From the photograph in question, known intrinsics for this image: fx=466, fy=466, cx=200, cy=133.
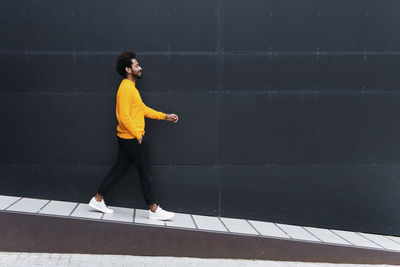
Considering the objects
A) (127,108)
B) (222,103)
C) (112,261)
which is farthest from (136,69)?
(112,261)

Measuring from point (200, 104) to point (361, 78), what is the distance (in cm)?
213

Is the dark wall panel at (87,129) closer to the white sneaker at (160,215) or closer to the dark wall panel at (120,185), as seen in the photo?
the dark wall panel at (120,185)

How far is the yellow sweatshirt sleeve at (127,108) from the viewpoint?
17.4 ft

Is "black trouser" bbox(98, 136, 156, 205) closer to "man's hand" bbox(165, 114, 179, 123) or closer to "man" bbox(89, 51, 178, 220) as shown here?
"man" bbox(89, 51, 178, 220)

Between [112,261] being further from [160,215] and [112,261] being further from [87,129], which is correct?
[87,129]

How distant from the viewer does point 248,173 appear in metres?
6.05

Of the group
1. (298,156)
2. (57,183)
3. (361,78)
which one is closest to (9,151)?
(57,183)

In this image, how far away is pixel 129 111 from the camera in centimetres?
539

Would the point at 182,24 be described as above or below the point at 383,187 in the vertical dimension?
above

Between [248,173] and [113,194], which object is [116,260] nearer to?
[113,194]

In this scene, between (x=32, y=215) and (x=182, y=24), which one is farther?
(x=182, y=24)

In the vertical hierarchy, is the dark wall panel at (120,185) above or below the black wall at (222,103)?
below

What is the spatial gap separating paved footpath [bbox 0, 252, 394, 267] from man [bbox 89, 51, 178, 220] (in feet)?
1.88

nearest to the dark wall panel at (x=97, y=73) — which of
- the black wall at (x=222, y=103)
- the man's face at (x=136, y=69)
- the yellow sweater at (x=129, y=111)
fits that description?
→ the black wall at (x=222, y=103)
